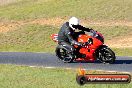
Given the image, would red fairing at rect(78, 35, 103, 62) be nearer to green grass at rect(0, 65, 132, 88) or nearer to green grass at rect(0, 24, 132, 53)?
green grass at rect(0, 65, 132, 88)

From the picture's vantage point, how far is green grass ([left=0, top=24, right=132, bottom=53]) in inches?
1149

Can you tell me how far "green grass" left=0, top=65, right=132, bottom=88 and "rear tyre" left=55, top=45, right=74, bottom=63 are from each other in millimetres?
2341

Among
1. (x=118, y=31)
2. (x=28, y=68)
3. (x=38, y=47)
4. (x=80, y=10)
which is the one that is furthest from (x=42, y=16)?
(x=28, y=68)

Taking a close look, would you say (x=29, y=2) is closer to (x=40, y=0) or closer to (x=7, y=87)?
(x=40, y=0)

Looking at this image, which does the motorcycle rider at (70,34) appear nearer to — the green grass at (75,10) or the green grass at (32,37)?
the green grass at (32,37)

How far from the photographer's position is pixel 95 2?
47062mm

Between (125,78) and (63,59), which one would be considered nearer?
(125,78)

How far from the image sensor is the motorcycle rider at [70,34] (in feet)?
64.5

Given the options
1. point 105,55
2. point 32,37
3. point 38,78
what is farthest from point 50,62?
point 32,37

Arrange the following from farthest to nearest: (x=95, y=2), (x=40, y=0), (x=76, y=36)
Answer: (x=40, y=0), (x=95, y=2), (x=76, y=36)

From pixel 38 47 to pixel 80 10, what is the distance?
16.2 m

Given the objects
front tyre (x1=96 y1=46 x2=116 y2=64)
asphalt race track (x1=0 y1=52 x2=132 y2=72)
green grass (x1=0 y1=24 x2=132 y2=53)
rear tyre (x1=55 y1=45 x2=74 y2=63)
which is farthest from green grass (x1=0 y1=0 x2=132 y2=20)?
front tyre (x1=96 y1=46 x2=116 y2=64)

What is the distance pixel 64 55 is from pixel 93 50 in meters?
1.46

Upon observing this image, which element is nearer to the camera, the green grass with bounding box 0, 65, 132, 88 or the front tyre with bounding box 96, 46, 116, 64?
the green grass with bounding box 0, 65, 132, 88
